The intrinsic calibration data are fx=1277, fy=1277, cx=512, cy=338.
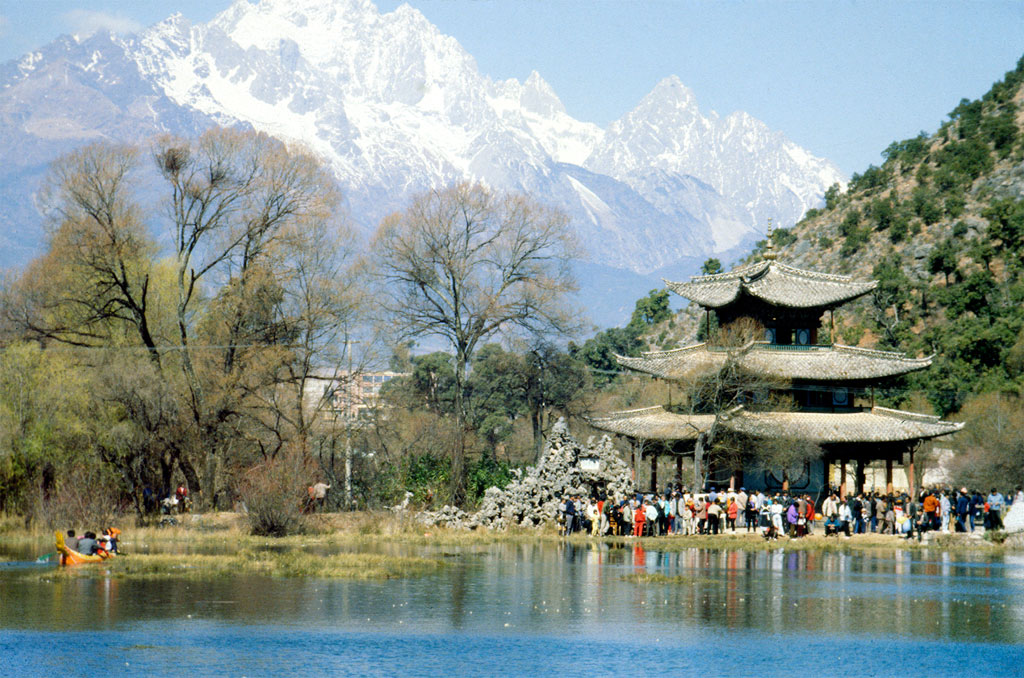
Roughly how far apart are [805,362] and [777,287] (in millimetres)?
3991

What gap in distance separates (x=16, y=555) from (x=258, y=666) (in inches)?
750

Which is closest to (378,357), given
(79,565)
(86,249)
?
(86,249)

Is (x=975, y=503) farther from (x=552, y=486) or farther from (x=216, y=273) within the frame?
(x=216, y=273)

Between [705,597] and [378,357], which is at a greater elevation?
[378,357]

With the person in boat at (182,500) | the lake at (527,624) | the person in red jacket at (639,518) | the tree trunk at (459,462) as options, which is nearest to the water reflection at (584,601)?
the lake at (527,624)

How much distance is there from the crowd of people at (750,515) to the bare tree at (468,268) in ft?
43.3

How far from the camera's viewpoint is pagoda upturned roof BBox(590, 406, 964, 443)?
5141 centimetres

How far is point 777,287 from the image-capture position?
58312 millimetres

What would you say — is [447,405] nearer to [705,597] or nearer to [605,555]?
[605,555]

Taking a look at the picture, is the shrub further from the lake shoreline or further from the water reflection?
the water reflection

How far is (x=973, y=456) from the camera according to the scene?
65.0 m

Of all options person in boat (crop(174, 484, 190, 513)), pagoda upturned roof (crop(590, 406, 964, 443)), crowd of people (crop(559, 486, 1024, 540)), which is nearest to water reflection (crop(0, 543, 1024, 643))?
crowd of people (crop(559, 486, 1024, 540))

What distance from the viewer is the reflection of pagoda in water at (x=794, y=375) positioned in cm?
5356

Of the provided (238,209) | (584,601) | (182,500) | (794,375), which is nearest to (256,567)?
(584,601)
